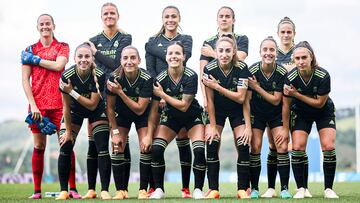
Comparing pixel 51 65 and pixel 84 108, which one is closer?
pixel 84 108

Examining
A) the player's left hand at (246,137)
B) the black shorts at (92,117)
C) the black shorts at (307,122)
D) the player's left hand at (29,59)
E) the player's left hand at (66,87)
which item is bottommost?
the player's left hand at (246,137)

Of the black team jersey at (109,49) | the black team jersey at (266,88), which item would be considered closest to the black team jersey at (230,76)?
the black team jersey at (266,88)

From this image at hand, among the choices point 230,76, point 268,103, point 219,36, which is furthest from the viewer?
point 219,36

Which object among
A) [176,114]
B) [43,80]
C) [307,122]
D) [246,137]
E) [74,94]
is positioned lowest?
[246,137]

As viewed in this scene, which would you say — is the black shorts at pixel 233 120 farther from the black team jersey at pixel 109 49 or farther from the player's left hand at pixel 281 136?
the black team jersey at pixel 109 49

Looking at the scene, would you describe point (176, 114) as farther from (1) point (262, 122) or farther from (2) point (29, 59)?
(2) point (29, 59)

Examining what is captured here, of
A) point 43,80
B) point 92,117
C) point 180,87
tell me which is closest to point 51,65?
point 43,80

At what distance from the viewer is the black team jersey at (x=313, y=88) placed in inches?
335

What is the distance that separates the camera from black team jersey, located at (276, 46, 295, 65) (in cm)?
938

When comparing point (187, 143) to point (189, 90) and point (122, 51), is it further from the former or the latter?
point (122, 51)

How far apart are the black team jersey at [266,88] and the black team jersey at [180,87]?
31.2 inches

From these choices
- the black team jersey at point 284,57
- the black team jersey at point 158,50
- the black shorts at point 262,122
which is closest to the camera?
the black shorts at point 262,122

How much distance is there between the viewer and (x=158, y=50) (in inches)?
357

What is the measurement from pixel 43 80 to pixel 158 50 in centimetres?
156
